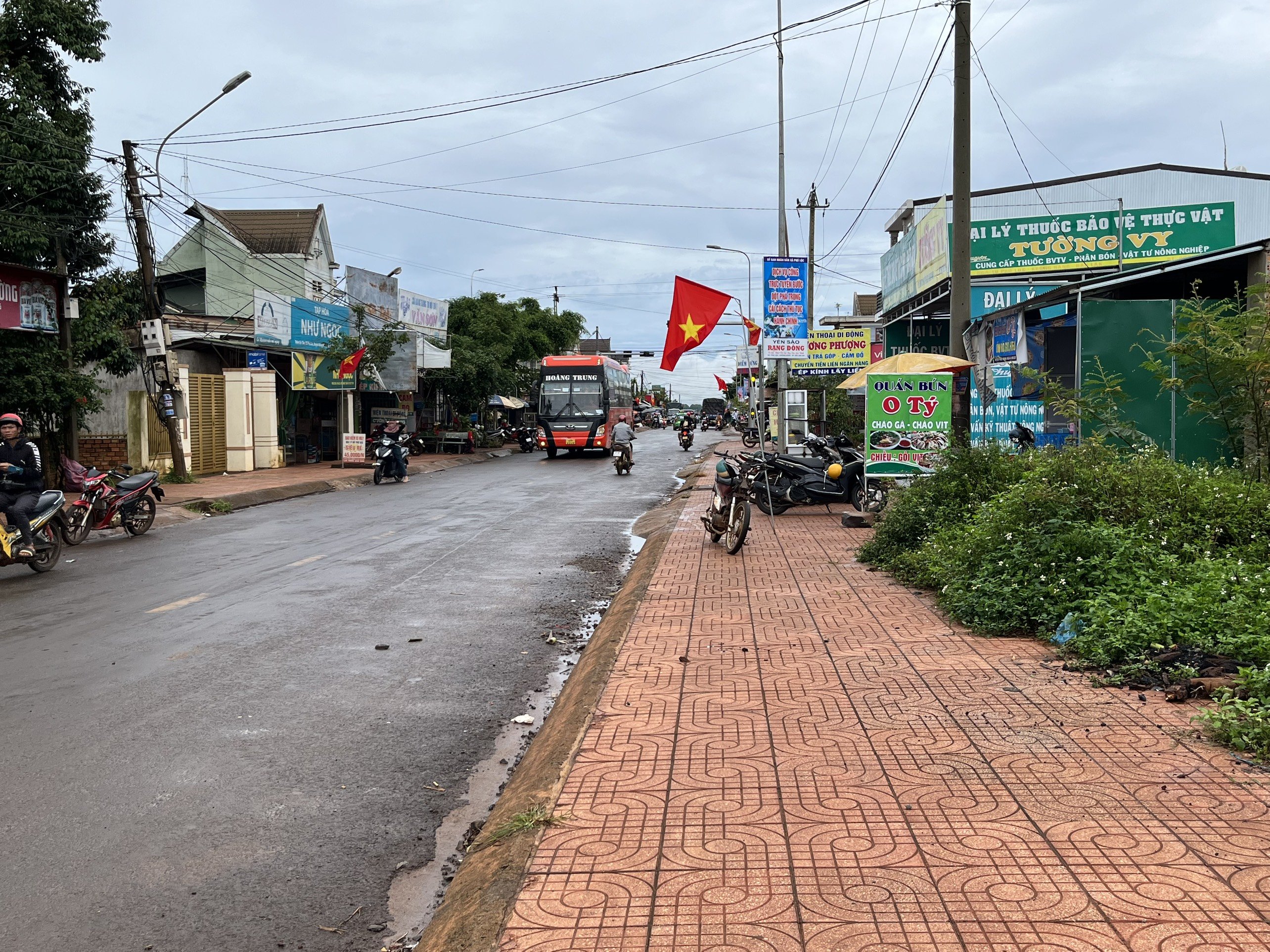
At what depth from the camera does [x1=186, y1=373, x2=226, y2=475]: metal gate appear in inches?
1005

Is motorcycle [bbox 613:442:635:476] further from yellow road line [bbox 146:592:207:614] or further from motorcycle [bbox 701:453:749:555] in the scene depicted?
yellow road line [bbox 146:592:207:614]

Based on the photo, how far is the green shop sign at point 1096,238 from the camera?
25.2 meters

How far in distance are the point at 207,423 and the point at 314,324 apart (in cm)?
647

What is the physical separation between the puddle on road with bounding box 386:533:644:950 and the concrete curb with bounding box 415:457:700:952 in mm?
73

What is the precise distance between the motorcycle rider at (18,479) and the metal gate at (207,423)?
1345 cm

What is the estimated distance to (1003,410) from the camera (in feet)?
53.8

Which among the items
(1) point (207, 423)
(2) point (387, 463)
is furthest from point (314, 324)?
(2) point (387, 463)

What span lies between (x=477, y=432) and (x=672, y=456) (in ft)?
32.9

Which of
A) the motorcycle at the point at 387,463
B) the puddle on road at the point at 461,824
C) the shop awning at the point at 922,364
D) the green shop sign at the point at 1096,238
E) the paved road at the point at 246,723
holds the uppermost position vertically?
the green shop sign at the point at 1096,238

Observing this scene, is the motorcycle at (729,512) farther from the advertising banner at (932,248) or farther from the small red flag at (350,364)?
the small red flag at (350,364)

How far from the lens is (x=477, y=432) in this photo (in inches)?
1828

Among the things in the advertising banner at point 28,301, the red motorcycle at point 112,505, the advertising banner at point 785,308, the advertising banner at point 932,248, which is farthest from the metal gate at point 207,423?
the advertising banner at point 932,248

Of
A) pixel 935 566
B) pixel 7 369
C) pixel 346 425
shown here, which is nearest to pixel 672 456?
pixel 346 425

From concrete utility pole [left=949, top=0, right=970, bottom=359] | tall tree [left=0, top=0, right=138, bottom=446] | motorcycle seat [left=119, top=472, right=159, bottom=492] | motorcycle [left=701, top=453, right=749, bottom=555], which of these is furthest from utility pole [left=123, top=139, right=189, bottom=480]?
concrete utility pole [left=949, top=0, right=970, bottom=359]
